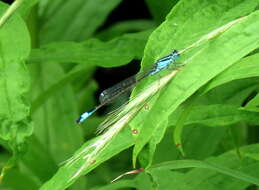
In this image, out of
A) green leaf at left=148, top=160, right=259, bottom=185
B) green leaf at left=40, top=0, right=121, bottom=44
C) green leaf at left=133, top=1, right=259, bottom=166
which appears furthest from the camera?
green leaf at left=40, top=0, right=121, bottom=44

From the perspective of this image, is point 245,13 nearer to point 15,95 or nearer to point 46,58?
point 15,95

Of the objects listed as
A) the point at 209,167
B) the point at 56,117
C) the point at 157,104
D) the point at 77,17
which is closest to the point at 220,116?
the point at 209,167

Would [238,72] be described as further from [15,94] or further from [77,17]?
[77,17]

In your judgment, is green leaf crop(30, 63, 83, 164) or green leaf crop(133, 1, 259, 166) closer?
green leaf crop(133, 1, 259, 166)

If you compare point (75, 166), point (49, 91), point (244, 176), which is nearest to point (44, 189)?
point (75, 166)

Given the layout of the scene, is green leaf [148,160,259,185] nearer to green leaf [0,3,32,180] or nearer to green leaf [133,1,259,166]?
green leaf [133,1,259,166]

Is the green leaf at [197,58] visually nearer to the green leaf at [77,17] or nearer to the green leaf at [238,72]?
the green leaf at [238,72]

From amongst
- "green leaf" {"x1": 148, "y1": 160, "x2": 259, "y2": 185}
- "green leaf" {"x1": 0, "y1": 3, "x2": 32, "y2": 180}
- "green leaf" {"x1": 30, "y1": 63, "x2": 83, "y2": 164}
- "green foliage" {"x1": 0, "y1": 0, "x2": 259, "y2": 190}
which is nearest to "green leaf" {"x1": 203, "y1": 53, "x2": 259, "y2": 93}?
"green foliage" {"x1": 0, "y1": 0, "x2": 259, "y2": 190}
